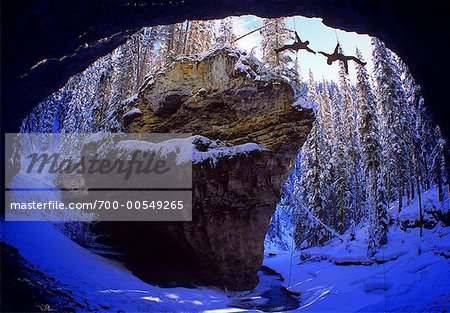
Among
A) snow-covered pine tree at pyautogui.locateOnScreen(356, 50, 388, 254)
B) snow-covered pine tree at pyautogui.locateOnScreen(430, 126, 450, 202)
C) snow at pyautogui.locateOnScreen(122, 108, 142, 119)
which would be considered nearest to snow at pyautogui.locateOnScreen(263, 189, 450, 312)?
snow-covered pine tree at pyautogui.locateOnScreen(356, 50, 388, 254)

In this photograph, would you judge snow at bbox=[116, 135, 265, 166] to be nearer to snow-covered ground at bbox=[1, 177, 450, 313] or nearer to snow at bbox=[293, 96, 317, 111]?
snow at bbox=[293, 96, 317, 111]

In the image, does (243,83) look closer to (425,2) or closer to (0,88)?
(425,2)

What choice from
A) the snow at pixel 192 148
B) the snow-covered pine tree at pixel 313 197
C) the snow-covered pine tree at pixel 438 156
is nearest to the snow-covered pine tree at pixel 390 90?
the snow-covered pine tree at pixel 438 156

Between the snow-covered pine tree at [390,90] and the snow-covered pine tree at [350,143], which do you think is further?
the snow-covered pine tree at [350,143]

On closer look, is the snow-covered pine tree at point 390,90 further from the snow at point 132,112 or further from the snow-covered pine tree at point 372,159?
the snow at point 132,112

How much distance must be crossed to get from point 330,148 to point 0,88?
32877 millimetres

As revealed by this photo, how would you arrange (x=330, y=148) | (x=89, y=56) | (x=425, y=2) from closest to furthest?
(x=425, y=2), (x=89, y=56), (x=330, y=148)

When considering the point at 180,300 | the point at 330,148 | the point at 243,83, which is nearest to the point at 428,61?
the point at 243,83

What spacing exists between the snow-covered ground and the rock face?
2.04 metres

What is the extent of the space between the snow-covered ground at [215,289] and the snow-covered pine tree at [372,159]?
2287 millimetres

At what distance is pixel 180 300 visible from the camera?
387 inches

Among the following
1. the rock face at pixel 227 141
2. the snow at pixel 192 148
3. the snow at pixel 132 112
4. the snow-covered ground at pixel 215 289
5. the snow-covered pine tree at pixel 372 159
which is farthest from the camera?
the snow-covered pine tree at pixel 372 159

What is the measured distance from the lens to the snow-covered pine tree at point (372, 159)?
19520 mm

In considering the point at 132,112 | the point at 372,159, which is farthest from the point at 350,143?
the point at 132,112
